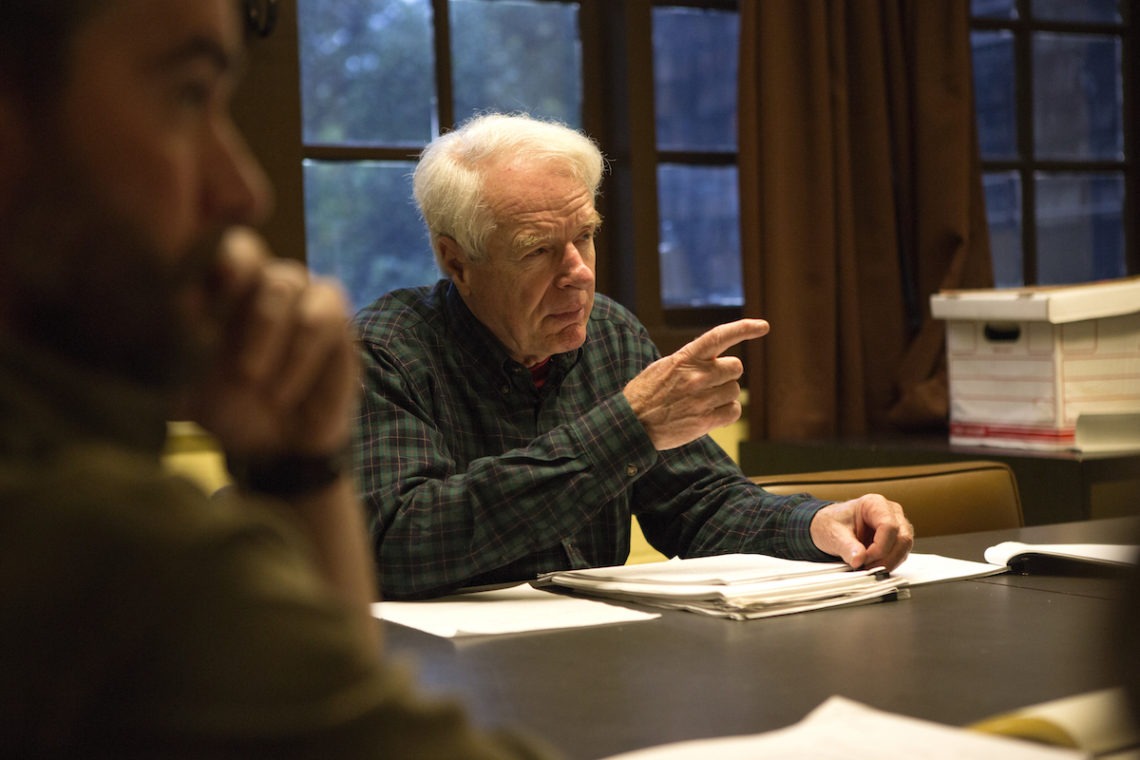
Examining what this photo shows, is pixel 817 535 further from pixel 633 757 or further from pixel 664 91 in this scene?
pixel 664 91

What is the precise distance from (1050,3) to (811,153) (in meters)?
1.19

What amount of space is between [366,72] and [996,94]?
1963 millimetres

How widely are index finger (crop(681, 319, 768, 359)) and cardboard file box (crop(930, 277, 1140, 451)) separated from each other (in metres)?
1.41

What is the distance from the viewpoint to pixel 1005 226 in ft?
12.8

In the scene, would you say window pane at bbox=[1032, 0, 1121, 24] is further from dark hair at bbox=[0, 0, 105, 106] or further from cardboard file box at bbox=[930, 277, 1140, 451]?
dark hair at bbox=[0, 0, 105, 106]

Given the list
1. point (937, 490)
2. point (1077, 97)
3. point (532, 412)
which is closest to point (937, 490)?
point (937, 490)

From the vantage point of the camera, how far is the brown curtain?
3.24 m

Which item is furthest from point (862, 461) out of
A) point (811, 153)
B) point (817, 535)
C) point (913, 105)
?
point (817, 535)

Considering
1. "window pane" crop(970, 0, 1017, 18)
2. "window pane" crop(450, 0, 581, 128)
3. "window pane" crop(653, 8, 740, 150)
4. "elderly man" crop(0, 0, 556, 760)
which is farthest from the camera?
"window pane" crop(970, 0, 1017, 18)

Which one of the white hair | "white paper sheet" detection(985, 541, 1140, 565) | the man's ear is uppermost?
the white hair

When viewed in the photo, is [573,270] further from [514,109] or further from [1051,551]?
[514,109]

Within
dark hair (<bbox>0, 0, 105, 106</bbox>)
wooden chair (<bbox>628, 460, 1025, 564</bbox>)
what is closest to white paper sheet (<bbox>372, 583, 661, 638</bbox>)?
wooden chair (<bbox>628, 460, 1025, 564</bbox>)

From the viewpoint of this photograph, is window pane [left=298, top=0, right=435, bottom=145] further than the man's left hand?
Yes

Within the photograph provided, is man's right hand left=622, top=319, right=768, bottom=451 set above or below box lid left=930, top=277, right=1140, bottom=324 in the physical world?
below
